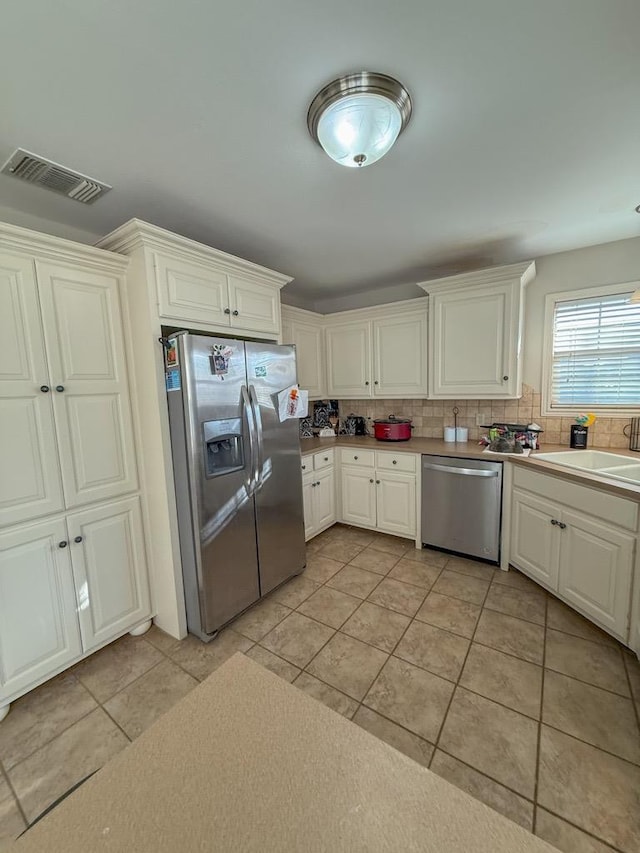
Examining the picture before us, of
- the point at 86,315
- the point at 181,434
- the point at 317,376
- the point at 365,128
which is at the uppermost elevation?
the point at 365,128

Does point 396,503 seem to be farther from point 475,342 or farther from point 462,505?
point 475,342

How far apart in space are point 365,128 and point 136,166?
1008 mm

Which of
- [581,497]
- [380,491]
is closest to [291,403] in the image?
[380,491]

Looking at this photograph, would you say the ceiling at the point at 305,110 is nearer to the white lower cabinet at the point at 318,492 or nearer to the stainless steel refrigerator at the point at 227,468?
the stainless steel refrigerator at the point at 227,468

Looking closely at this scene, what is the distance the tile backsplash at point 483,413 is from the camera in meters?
2.63

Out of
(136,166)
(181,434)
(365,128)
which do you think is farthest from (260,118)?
(181,434)

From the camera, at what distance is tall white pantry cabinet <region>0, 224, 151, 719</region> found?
1557mm

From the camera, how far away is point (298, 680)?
1704 mm

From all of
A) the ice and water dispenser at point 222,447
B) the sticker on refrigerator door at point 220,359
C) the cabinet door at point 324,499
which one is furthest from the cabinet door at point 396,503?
the sticker on refrigerator door at point 220,359

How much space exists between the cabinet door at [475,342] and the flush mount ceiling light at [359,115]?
1.69 metres

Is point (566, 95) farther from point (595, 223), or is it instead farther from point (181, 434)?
point (181, 434)

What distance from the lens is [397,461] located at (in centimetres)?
299

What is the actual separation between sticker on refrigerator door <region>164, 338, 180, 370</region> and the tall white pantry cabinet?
0.28 meters

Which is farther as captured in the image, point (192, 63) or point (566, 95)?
point (566, 95)
